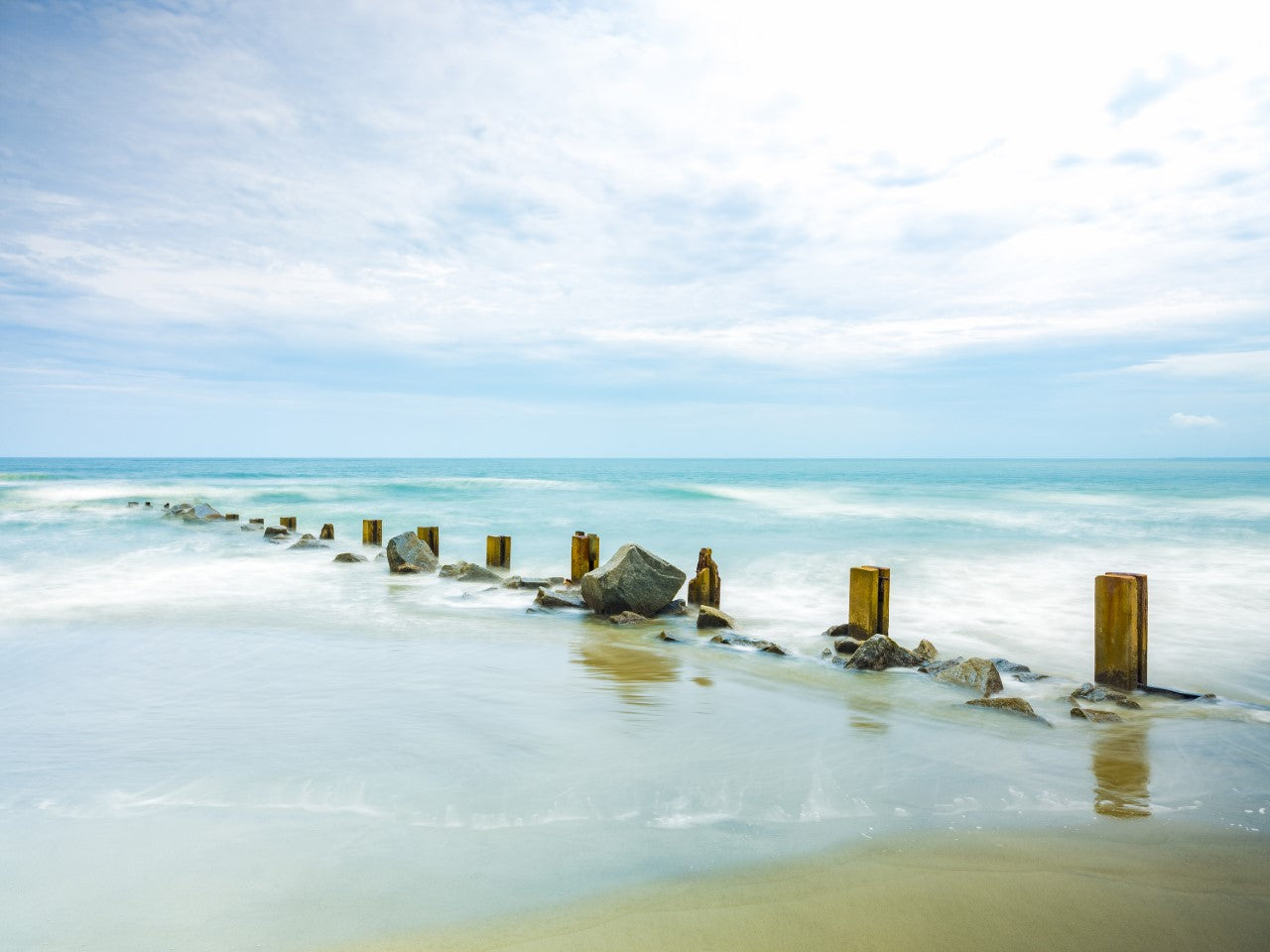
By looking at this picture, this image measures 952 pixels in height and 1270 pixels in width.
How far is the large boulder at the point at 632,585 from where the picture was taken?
27.3 feet

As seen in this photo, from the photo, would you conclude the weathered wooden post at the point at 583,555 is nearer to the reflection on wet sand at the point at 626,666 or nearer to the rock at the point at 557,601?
the rock at the point at 557,601

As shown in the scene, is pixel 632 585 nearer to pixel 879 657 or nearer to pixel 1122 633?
pixel 879 657

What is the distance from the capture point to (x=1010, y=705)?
5.07 metres

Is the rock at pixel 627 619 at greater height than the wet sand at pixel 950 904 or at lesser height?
lesser

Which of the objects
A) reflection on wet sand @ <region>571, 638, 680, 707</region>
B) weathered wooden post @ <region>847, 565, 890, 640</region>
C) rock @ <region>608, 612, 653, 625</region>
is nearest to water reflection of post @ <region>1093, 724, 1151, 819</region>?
weathered wooden post @ <region>847, 565, 890, 640</region>

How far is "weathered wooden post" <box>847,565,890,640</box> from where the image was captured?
22.7 ft

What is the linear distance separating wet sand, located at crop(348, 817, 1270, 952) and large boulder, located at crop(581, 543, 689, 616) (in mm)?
5243

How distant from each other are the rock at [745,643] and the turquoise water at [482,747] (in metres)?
0.16

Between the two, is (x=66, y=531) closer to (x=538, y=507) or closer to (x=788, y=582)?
(x=538, y=507)

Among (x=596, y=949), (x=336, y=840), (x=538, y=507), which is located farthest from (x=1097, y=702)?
(x=538, y=507)

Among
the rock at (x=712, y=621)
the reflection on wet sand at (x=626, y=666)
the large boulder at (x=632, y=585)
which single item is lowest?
the reflection on wet sand at (x=626, y=666)

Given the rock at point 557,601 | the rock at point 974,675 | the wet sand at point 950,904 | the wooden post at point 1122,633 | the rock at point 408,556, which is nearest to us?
the wet sand at point 950,904

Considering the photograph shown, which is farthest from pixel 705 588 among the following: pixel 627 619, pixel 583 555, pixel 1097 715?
pixel 1097 715

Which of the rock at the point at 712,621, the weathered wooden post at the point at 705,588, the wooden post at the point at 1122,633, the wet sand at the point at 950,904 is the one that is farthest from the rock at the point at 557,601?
the wet sand at the point at 950,904
